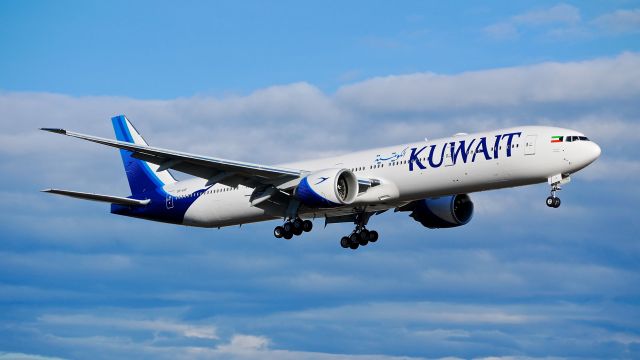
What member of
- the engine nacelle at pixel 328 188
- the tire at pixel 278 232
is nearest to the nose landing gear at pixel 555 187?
the engine nacelle at pixel 328 188

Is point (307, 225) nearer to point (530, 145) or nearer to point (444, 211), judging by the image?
point (444, 211)

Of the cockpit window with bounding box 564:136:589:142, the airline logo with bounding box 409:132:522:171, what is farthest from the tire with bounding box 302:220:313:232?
the cockpit window with bounding box 564:136:589:142

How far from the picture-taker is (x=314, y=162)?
62125 millimetres

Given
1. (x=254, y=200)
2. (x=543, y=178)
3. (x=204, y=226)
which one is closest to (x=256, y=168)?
(x=254, y=200)

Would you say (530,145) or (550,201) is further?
(530,145)

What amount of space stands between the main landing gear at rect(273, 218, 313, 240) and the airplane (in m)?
0.05

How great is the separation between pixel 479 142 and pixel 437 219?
1031cm

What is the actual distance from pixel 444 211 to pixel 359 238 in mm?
4889

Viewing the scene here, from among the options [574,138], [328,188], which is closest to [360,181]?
[328,188]

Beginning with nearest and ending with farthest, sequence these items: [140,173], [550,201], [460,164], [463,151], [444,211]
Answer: [550,201], [460,164], [463,151], [444,211], [140,173]

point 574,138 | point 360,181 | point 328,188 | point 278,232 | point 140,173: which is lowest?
point 278,232

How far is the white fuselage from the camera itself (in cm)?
5438

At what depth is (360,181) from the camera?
5850 cm

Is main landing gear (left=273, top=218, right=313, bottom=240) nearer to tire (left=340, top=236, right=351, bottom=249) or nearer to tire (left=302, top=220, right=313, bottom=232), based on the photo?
tire (left=302, top=220, right=313, bottom=232)
